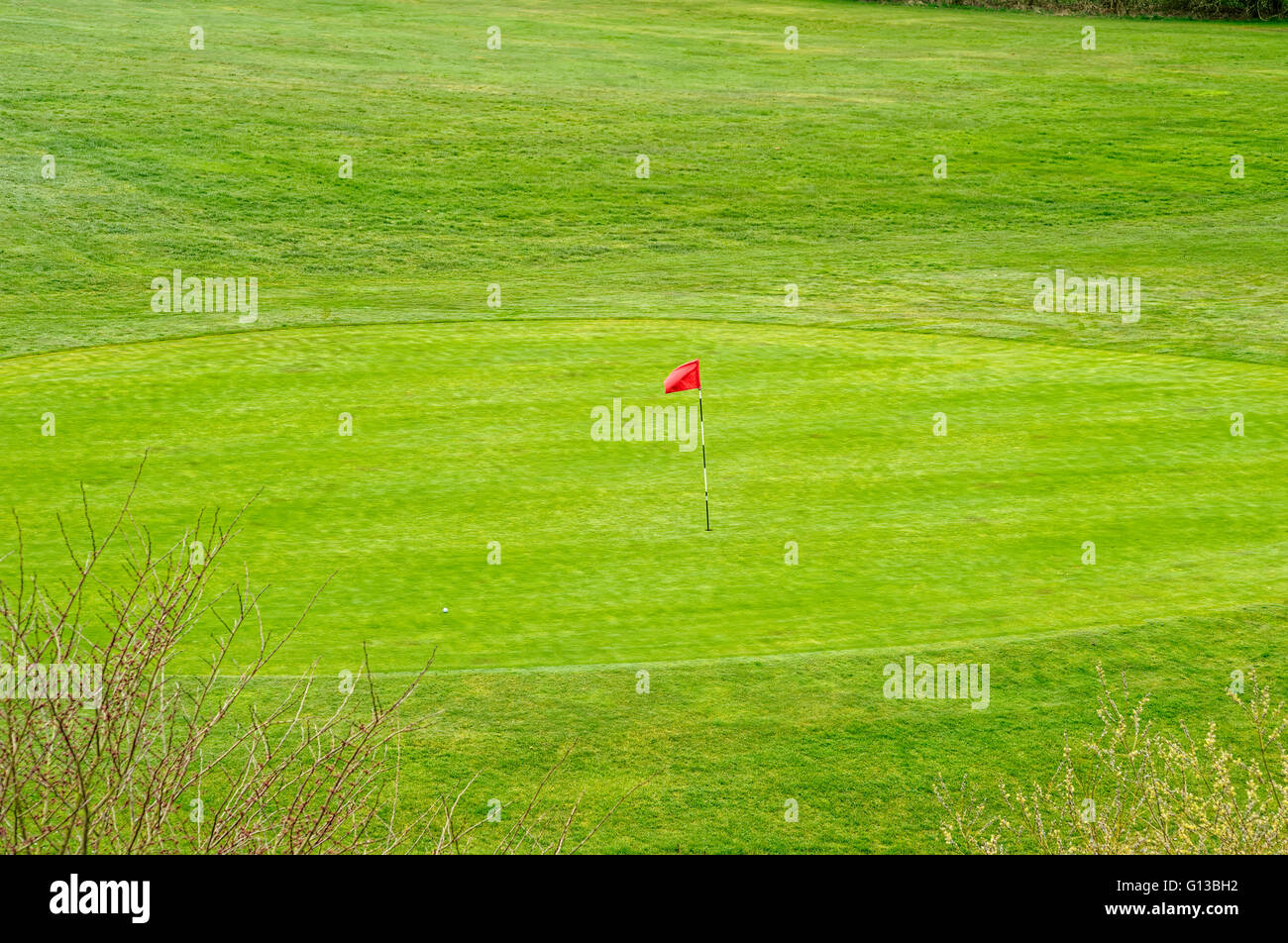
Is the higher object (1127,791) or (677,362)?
(677,362)

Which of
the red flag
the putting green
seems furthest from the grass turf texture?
the red flag

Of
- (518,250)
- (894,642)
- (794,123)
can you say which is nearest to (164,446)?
(894,642)

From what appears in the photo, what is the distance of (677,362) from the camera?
1825 cm

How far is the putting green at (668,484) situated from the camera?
11227mm

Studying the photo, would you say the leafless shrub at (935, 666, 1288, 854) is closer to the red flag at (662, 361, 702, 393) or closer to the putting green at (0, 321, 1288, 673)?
the putting green at (0, 321, 1288, 673)

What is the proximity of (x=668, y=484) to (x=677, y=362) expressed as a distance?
15.6 feet

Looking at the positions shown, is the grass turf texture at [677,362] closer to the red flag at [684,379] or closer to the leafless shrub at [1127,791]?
the leafless shrub at [1127,791]

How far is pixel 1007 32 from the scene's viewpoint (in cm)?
4344

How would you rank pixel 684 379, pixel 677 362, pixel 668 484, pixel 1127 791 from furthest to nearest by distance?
pixel 677 362
pixel 684 379
pixel 668 484
pixel 1127 791

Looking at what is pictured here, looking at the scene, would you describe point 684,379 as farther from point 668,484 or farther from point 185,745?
point 185,745

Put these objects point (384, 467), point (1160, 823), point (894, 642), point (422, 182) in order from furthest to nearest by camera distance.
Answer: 1. point (422, 182)
2. point (384, 467)
3. point (894, 642)
4. point (1160, 823)

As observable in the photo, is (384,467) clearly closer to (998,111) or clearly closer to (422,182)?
(422,182)

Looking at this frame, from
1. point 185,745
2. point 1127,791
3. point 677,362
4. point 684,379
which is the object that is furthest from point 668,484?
point 185,745

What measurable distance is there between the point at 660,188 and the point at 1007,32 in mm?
16392
